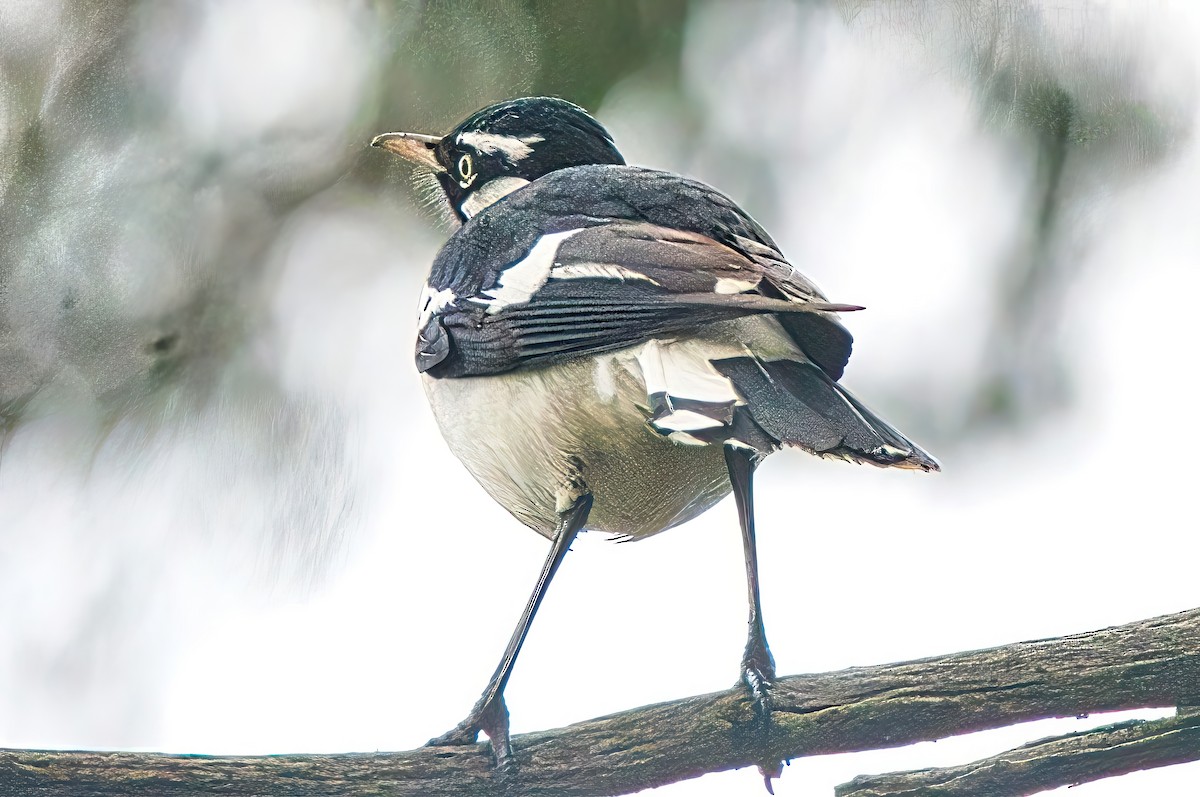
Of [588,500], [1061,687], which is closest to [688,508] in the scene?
[588,500]

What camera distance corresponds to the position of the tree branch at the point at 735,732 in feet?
3.21

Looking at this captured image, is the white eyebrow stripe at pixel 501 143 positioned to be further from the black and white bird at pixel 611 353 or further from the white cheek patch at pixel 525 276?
the white cheek patch at pixel 525 276

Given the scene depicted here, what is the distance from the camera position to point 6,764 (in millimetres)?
969

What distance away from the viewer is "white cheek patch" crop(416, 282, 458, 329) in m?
1.16

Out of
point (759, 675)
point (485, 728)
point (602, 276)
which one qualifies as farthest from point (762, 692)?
point (602, 276)

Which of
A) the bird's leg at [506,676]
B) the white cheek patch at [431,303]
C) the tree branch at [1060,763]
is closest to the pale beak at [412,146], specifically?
the white cheek patch at [431,303]

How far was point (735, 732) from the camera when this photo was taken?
105 cm

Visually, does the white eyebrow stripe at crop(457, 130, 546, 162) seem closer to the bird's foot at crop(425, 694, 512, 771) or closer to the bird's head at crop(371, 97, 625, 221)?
the bird's head at crop(371, 97, 625, 221)

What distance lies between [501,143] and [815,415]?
0.51m

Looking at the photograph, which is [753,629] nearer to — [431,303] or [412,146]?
[431,303]

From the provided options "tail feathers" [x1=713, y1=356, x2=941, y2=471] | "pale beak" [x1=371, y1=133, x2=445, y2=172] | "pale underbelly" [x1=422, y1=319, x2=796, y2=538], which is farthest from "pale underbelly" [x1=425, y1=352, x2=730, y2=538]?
"pale beak" [x1=371, y1=133, x2=445, y2=172]

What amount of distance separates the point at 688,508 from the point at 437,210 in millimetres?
423

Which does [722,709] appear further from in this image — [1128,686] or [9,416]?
[9,416]

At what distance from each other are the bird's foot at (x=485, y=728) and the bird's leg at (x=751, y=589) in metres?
0.21
